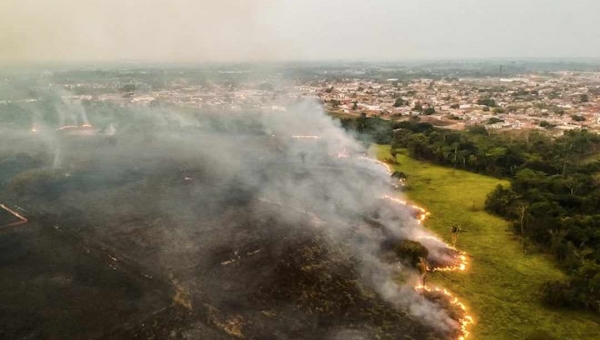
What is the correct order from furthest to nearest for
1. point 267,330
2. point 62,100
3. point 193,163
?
point 62,100 → point 193,163 → point 267,330

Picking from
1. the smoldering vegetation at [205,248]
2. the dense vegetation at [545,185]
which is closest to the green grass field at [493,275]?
the dense vegetation at [545,185]

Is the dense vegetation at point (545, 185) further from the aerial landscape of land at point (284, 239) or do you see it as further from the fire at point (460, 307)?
the fire at point (460, 307)

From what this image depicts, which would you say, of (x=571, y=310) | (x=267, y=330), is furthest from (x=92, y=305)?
(x=571, y=310)

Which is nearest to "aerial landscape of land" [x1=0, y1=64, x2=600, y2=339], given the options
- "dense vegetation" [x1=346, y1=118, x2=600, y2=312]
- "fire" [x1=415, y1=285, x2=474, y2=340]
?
"fire" [x1=415, y1=285, x2=474, y2=340]

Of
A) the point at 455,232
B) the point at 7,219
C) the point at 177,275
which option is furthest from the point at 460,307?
the point at 7,219

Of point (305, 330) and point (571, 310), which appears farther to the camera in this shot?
point (571, 310)

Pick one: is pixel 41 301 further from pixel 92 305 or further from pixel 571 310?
pixel 571 310

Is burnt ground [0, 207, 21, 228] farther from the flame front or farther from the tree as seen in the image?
the tree
